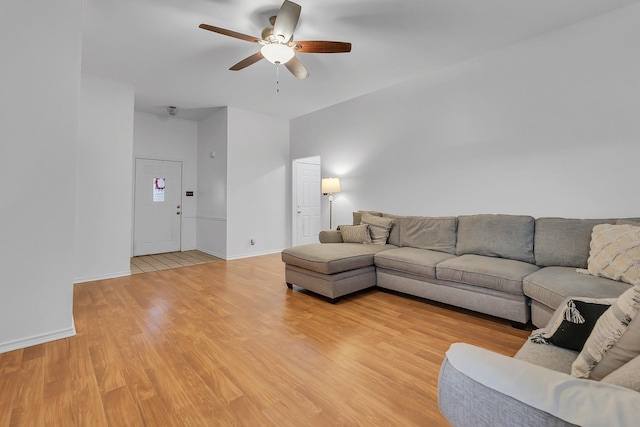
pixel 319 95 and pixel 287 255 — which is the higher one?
pixel 319 95

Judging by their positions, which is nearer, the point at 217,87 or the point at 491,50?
the point at 491,50

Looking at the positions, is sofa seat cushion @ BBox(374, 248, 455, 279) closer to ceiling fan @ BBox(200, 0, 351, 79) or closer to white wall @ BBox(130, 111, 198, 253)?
ceiling fan @ BBox(200, 0, 351, 79)

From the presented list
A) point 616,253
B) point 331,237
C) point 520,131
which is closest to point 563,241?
point 616,253

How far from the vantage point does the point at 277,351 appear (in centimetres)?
208

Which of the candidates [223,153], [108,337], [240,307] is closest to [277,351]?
[240,307]

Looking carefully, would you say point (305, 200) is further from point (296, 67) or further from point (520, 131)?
point (520, 131)

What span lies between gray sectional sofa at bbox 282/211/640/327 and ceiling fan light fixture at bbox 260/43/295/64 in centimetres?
196

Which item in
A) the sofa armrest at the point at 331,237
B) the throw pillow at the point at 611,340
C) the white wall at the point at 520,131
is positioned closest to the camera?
the throw pillow at the point at 611,340

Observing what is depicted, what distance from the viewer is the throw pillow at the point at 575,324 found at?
124 cm

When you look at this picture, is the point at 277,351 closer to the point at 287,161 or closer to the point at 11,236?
the point at 11,236

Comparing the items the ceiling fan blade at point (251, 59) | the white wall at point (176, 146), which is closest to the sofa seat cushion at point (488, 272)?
the ceiling fan blade at point (251, 59)

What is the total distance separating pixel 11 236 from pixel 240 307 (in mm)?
1834

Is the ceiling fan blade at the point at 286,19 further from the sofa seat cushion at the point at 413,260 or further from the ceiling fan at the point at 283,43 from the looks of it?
the sofa seat cushion at the point at 413,260

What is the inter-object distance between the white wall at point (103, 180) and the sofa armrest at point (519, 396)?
4.64 meters
